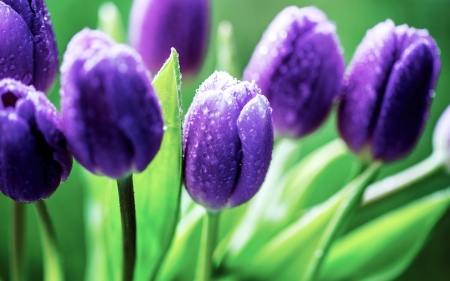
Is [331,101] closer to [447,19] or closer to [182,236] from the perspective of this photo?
[182,236]

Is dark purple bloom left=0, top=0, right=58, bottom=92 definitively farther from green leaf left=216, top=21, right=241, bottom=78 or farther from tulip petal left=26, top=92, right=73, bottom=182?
green leaf left=216, top=21, right=241, bottom=78

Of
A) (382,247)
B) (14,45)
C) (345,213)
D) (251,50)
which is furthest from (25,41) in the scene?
(251,50)

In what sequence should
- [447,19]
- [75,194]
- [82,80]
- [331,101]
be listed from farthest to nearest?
[447,19]
[75,194]
[331,101]
[82,80]

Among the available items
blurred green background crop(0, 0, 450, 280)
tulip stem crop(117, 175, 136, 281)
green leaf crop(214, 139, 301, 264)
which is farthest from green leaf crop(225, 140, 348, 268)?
blurred green background crop(0, 0, 450, 280)

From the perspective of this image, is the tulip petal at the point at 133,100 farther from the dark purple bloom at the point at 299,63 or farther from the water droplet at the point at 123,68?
the dark purple bloom at the point at 299,63

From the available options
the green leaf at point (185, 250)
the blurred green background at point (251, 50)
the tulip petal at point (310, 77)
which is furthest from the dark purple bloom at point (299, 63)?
the blurred green background at point (251, 50)

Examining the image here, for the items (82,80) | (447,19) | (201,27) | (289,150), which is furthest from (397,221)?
(447,19)
